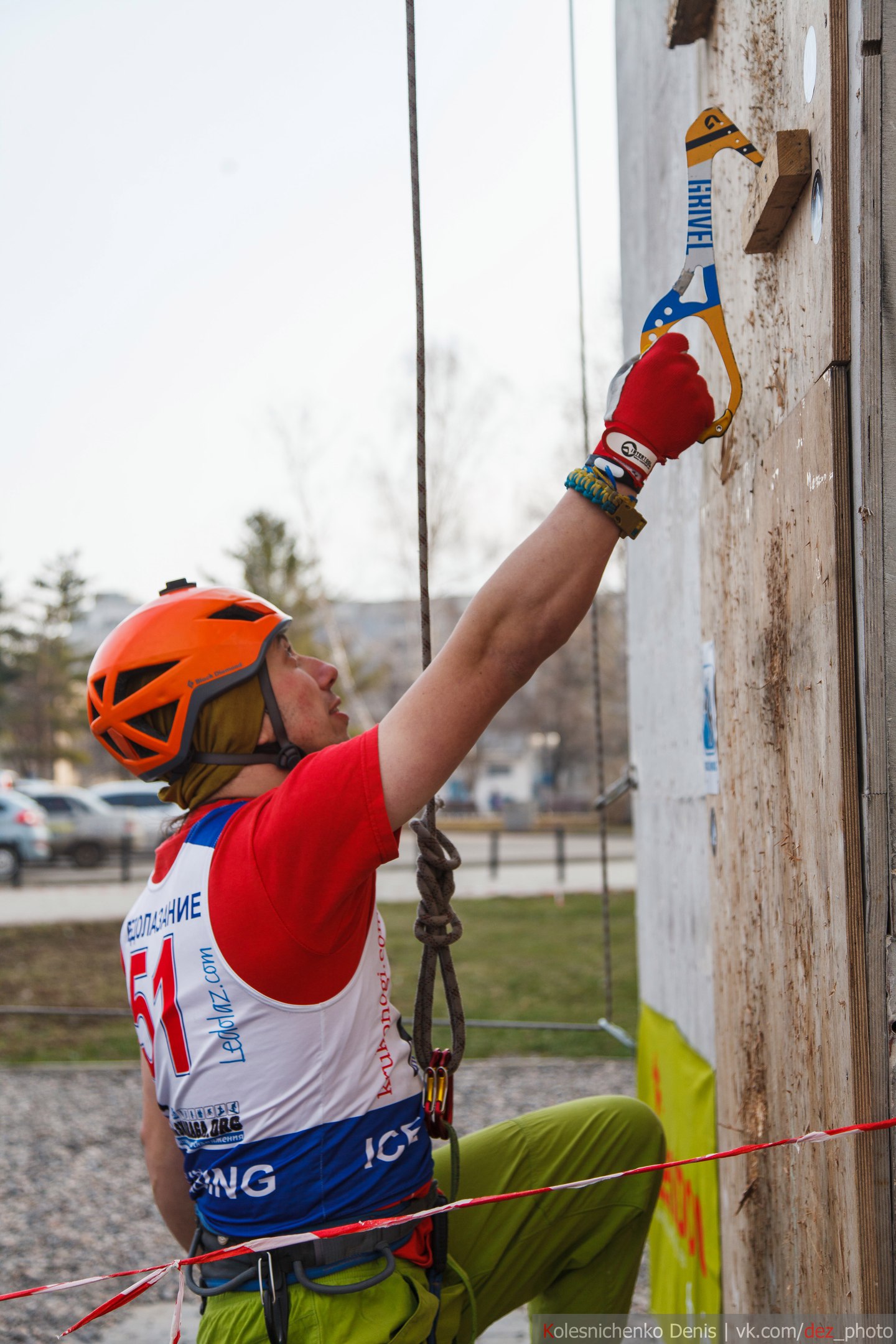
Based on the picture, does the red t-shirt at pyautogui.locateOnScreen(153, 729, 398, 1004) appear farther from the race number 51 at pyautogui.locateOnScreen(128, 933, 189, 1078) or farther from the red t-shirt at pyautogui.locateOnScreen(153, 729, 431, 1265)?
the race number 51 at pyautogui.locateOnScreen(128, 933, 189, 1078)

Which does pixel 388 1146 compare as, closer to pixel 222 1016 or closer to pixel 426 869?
pixel 222 1016

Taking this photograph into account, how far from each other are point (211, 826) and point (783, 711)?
1.04 meters

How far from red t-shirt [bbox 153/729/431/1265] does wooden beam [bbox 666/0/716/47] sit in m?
1.91

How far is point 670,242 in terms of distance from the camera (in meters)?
3.50

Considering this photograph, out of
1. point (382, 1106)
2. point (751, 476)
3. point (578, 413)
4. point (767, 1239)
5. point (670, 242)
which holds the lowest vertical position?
point (767, 1239)

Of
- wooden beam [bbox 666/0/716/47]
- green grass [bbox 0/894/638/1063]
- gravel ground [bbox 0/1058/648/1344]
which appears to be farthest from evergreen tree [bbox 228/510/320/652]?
wooden beam [bbox 666/0/716/47]

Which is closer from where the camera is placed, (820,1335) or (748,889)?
(820,1335)

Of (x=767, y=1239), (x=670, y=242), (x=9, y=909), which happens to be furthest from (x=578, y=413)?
(x=767, y=1239)

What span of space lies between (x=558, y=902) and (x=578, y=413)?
15.9m

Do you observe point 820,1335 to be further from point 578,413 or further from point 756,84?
point 578,413

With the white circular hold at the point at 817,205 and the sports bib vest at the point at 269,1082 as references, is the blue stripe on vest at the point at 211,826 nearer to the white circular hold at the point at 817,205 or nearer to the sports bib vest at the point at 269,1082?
the sports bib vest at the point at 269,1082

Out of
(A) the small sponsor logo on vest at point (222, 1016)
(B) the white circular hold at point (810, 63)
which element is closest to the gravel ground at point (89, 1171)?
(A) the small sponsor logo on vest at point (222, 1016)

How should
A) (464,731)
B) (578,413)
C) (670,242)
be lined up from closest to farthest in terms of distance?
(464,731)
(670,242)
(578,413)

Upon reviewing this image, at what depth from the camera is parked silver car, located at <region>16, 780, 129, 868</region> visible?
893 inches
